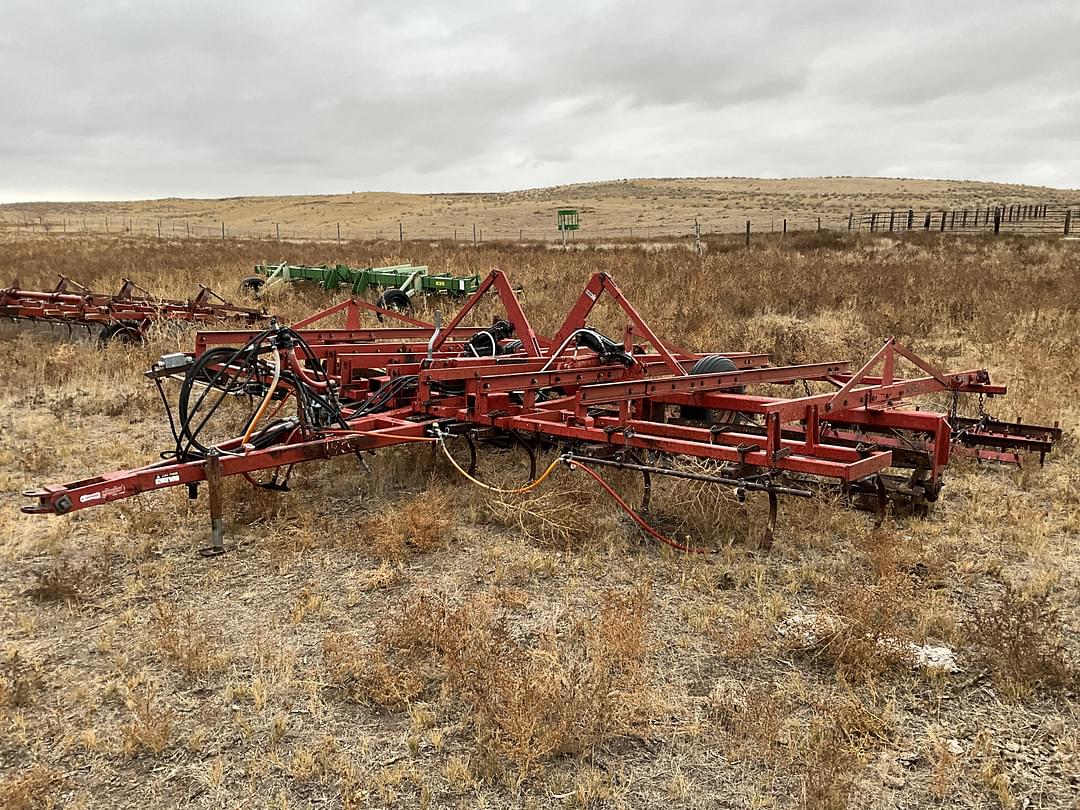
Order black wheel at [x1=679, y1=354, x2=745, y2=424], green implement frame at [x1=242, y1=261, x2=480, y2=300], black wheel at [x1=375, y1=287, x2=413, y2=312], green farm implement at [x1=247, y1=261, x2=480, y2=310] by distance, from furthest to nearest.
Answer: green implement frame at [x1=242, y1=261, x2=480, y2=300] < green farm implement at [x1=247, y1=261, x2=480, y2=310] < black wheel at [x1=375, y1=287, x2=413, y2=312] < black wheel at [x1=679, y1=354, x2=745, y2=424]

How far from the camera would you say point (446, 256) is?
23.2 meters

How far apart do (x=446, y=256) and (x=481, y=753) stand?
2106 cm

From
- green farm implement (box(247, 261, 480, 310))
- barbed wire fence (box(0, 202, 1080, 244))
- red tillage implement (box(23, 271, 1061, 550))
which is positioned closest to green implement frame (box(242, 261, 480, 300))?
green farm implement (box(247, 261, 480, 310))

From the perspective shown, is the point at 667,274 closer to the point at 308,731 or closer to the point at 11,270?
the point at 308,731

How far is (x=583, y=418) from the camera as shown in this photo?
5688 mm

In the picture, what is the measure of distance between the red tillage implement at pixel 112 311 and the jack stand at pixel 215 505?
24.7 feet

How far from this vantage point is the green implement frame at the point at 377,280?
15312 millimetres

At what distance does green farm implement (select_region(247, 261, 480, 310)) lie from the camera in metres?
15.0

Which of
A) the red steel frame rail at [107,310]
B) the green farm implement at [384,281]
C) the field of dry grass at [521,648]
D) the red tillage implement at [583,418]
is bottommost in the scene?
the field of dry grass at [521,648]

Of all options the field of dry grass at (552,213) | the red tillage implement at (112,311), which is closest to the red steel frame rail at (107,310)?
the red tillage implement at (112,311)

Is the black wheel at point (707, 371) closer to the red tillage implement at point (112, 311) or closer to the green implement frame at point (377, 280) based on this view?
the red tillage implement at point (112, 311)

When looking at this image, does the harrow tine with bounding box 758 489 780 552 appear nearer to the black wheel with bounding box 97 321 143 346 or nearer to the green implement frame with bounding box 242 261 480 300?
the black wheel with bounding box 97 321 143 346

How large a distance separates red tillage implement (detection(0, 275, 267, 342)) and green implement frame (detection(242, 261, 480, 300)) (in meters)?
3.13

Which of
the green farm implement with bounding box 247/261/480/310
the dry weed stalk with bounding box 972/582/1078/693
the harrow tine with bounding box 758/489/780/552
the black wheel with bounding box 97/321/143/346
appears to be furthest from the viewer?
the green farm implement with bounding box 247/261/480/310
